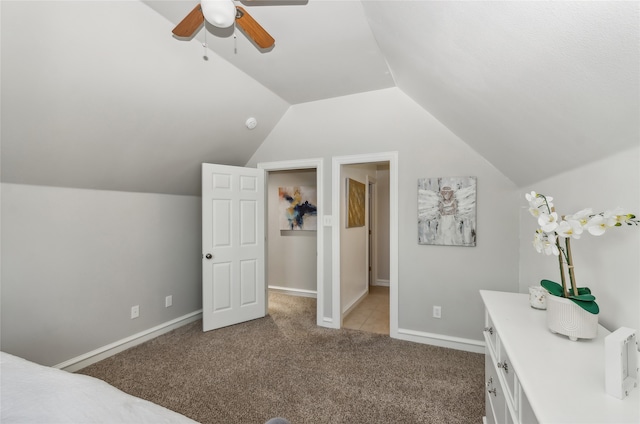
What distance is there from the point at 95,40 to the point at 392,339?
346cm

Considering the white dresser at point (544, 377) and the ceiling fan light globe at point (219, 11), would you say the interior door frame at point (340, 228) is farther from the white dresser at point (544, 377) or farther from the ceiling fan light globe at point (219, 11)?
the ceiling fan light globe at point (219, 11)

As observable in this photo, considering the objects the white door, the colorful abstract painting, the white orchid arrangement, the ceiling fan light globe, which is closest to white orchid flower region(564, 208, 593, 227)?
the white orchid arrangement

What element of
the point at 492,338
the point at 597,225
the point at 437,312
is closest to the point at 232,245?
the point at 437,312

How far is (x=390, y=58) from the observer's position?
2.30 meters

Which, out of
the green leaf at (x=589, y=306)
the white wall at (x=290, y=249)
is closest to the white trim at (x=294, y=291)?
the white wall at (x=290, y=249)

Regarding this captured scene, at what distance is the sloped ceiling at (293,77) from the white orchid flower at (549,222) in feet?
1.16

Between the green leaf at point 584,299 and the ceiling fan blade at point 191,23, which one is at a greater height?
the ceiling fan blade at point 191,23

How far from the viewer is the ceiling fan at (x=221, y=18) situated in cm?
131

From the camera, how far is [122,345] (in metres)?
2.85

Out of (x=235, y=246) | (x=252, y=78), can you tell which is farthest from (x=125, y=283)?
(x=252, y=78)

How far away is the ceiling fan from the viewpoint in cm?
131

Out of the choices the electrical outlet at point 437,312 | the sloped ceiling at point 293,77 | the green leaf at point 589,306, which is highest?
the sloped ceiling at point 293,77

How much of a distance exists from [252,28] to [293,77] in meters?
1.26

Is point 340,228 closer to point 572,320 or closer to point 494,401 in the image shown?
point 494,401
